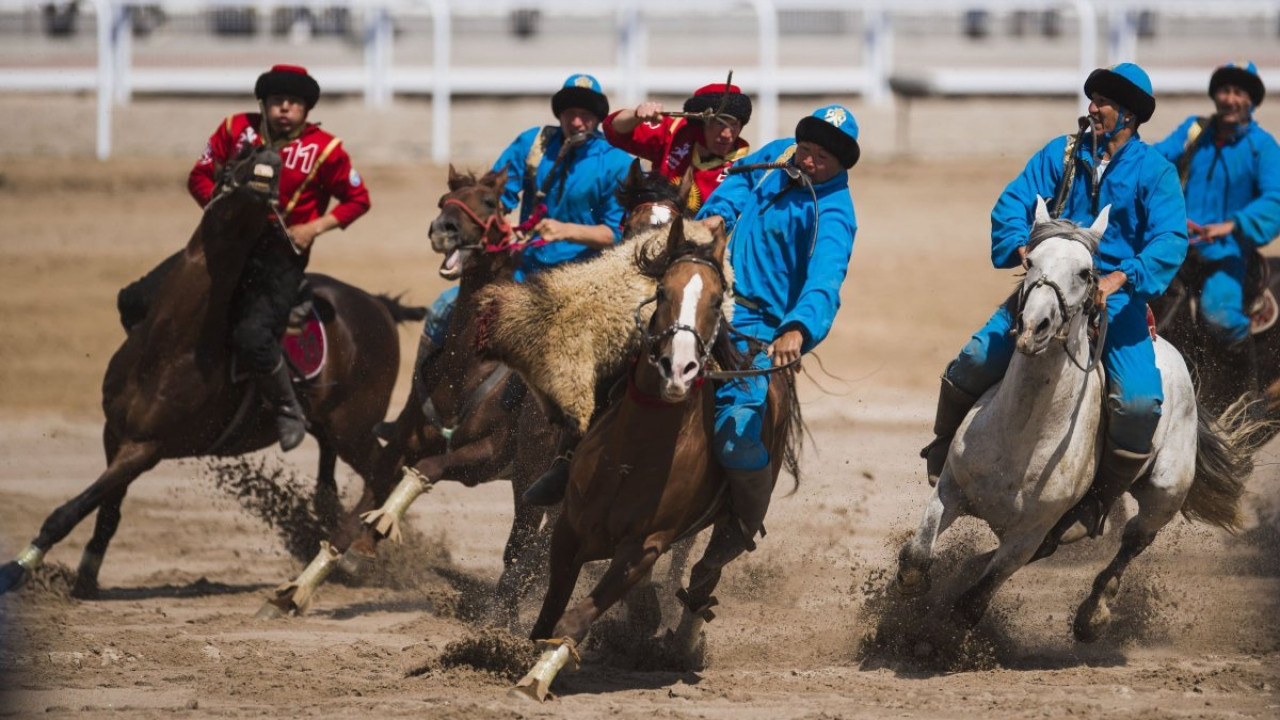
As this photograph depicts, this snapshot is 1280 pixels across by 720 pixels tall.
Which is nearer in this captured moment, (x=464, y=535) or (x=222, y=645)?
(x=222, y=645)

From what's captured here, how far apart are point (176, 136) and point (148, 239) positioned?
3.01m

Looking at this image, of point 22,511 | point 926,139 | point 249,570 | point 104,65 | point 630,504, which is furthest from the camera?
point 926,139

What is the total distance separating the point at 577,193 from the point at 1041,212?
259 cm

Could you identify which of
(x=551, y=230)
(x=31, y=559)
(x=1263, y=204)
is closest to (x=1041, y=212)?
(x=551, y=230)

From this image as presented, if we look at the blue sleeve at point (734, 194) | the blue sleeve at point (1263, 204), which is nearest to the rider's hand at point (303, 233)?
the blue sleeve at point (734, 194)

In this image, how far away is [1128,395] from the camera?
6.88m

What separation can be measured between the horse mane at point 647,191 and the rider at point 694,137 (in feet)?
0.42

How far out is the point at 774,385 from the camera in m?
6.80

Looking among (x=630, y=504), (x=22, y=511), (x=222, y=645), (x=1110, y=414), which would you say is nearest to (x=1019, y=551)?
(x=1110, y=414)

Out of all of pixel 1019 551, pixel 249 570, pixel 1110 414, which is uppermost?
pixel 1110 414

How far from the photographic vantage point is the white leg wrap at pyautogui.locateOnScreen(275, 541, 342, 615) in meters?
7.88

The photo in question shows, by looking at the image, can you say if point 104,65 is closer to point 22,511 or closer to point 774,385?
point 22,511

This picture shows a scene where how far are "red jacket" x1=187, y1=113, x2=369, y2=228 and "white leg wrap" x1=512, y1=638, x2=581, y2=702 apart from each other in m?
3.26

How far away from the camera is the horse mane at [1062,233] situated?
6.45 metres
